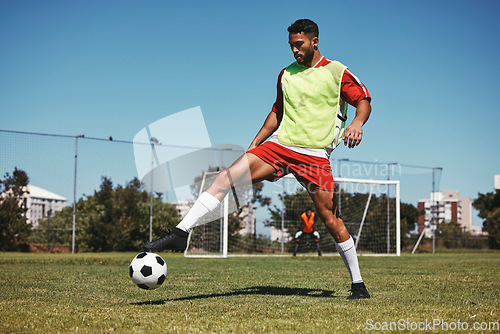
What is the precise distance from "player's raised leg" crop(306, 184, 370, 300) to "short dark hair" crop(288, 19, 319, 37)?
131 centimetres

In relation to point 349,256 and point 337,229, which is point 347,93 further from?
point 349,256

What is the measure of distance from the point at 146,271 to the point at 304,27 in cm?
239

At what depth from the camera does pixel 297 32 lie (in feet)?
13.6

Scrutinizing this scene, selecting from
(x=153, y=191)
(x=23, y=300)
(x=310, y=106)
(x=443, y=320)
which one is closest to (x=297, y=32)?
(x=310, y=106)

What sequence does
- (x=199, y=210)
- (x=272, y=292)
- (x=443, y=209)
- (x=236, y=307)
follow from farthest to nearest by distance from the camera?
1. (x=443, y=209)
2. (x=272, y=292)
3. (x=199, y=210)
4. (x=236, y=307)

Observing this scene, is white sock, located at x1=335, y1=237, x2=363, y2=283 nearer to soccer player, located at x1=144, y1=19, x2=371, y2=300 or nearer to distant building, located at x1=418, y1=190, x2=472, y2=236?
soccer player, located at x1=144, y1=19, x2=371, y2=300

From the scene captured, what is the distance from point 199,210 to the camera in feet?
13.3

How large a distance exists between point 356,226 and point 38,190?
512 inches

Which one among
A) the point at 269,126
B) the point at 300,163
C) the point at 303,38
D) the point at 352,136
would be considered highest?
the point at 303,38

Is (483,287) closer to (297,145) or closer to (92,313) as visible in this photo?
(297,145)

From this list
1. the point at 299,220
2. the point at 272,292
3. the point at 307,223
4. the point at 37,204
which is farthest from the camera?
the point at 299,220

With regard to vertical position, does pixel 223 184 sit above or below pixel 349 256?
above

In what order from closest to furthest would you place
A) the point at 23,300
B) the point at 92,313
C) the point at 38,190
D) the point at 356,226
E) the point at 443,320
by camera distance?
the point at 443,320
the point at 92,313
the point at 23,300
the point at 38,190
the point at 356,226

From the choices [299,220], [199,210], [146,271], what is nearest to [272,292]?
[199,210]
